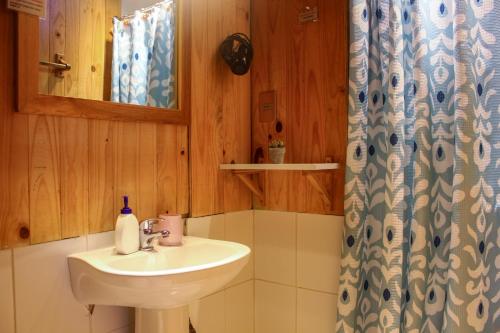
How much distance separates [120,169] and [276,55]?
0.93 m

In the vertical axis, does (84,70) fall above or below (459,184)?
above

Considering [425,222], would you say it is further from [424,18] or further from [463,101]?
[424,18]

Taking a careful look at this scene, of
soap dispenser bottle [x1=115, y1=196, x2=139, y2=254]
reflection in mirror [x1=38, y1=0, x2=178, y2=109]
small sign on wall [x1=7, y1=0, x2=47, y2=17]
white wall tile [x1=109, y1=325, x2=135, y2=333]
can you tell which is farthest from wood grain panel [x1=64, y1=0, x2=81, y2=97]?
white wall tile [x1=109, y1=325, x2=135, y2=333]

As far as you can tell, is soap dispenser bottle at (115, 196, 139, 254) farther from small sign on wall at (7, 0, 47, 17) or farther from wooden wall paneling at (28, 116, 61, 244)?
small sign on wall at (7, 0, 47, 17)

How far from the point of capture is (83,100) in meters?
1.29

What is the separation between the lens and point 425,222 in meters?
1.44

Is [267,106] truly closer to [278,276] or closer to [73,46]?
[278,276]

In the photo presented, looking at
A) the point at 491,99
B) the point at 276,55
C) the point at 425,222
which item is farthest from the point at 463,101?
the point at 276,55

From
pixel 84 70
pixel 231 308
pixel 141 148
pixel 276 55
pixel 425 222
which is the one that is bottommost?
pixel 231 308

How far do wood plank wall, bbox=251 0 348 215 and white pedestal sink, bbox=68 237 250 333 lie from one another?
54 cm

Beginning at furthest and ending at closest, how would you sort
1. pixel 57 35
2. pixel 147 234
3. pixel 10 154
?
pixel 147 234 < pixel 57 35 < pixel 10 154

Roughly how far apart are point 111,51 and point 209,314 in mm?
1144

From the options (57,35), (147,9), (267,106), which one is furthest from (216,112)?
(57,35)

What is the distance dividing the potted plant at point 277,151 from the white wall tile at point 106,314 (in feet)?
2.42
